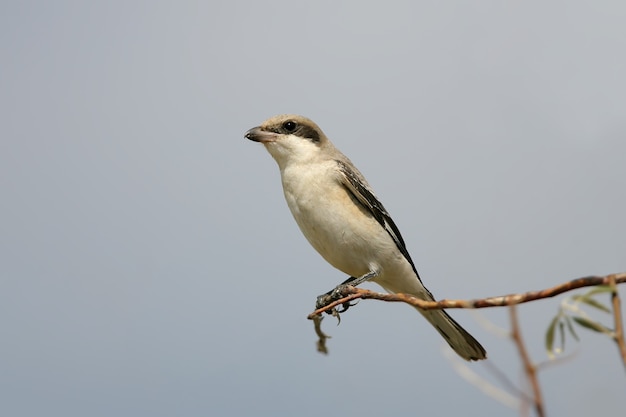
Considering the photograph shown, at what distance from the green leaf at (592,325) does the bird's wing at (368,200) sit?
4622mm

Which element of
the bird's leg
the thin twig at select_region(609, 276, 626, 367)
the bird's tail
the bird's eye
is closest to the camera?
the thin twig at select_region(609, 276, 626, 367)

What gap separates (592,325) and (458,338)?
4.40 m

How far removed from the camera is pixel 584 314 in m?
1.27

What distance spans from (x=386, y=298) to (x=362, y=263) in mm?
3503

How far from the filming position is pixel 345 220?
5.80m

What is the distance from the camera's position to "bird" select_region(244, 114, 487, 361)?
579cm

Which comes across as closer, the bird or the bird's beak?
the bird

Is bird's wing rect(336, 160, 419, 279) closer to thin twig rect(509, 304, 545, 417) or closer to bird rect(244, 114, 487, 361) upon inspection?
bird rect(244, 114, 487, 361)

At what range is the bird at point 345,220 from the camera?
5785mm

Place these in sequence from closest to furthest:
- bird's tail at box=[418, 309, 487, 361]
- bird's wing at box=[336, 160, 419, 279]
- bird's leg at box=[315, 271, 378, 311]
→ 1. bird's leg at box=[315, 271, 378, 311]
2. bird's tail at box=[418, 309, 487, 361]
3. bird's wing at box=[336, 160, 419, 279]

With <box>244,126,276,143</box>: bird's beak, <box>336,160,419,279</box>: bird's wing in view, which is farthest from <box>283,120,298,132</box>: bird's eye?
<box>336,160,419,279</box>: bird's wing

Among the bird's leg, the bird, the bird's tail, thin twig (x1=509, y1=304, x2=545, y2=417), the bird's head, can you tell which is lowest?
thin twig (x1=509, y1=304, x2=545, y2=417)

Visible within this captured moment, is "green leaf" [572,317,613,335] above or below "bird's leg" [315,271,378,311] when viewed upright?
below

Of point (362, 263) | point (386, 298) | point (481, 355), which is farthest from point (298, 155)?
point (386, 298)
